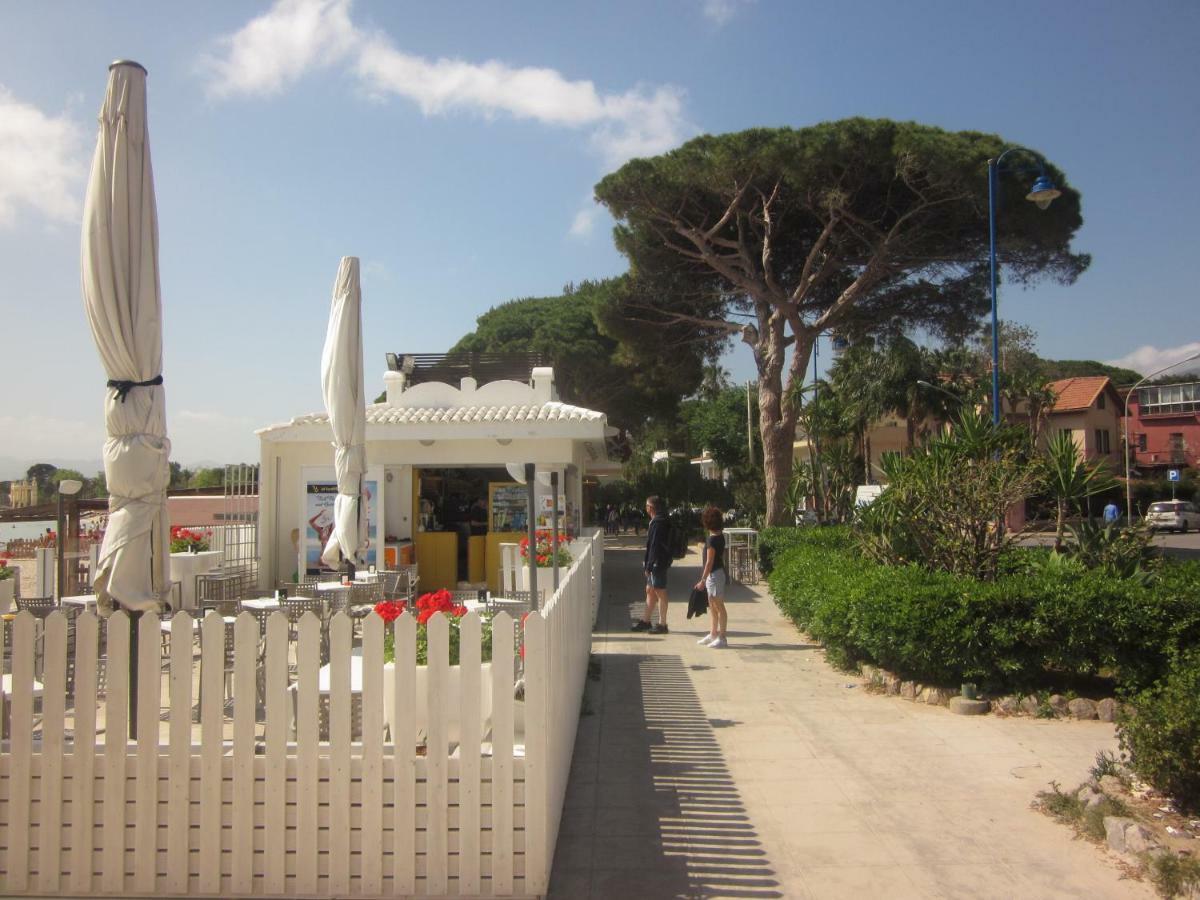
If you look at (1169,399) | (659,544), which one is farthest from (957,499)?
(1169,399)

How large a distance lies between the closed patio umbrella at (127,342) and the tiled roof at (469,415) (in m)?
8.60

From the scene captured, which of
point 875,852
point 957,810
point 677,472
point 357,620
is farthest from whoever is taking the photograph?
point 677,472

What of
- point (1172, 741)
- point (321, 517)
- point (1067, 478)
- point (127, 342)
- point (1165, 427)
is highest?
point (1165, 427)

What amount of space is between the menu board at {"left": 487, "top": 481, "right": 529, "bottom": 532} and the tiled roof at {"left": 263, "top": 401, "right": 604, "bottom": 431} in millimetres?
1226

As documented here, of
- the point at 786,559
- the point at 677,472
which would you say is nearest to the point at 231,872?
the point at 786,559

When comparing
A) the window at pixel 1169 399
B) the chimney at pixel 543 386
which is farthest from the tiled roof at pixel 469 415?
the window at pixel 1169 399

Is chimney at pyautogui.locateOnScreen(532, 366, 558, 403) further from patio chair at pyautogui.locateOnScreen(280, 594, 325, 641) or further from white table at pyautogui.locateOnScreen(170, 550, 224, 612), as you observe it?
patio chair at pyautogui.locateOnScreen(280, 594, 325, 641)

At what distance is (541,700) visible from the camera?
356 cm

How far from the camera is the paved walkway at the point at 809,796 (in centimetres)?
375

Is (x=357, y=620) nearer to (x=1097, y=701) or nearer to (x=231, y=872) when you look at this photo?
(x=231, y=872)

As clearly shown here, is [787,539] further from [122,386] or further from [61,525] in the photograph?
[122,386]

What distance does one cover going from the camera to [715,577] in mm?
9453

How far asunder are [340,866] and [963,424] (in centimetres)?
795

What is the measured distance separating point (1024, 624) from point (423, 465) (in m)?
9.36
